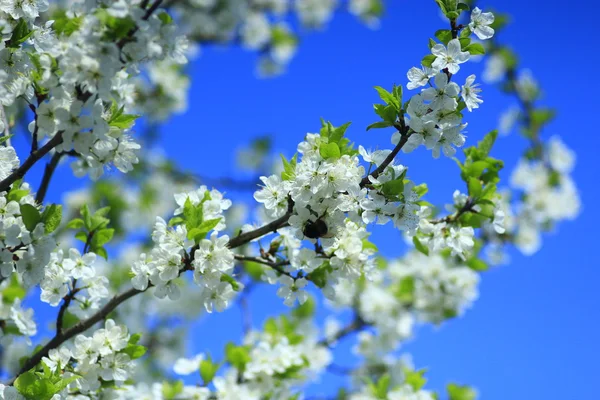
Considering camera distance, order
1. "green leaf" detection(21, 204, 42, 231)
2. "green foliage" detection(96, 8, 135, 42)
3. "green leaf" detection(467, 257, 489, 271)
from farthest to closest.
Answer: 1. "green leaf" detection(467, 257, 489, 271)
2. "green leaf" detection(21, 204, 42, 231)
3. "green foliage" detection(96, 8, 135, 42)

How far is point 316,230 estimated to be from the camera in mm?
2285

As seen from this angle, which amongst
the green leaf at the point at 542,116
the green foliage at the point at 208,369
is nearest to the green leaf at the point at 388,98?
the green foliage at the point at 208,369

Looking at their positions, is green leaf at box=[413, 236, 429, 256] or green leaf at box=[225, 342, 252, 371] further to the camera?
green leaf at box=[225, 342, 252, 371]

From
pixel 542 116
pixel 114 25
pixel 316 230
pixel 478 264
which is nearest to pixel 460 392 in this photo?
pixel 478 264

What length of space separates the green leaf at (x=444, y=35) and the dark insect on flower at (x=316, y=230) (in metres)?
0.83

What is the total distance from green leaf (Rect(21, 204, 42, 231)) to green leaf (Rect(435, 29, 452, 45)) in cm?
168

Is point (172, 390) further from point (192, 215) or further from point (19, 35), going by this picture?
point (19, 35)

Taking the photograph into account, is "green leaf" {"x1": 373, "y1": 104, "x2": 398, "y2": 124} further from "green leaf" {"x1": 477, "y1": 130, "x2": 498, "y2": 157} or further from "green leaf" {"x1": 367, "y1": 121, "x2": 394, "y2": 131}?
"green leaf" {"x1": 477, "y1": 130, "x2": 498, "y2": 157}

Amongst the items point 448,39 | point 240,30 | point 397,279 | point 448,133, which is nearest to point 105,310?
point 448,133

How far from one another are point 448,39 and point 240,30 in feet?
22.2

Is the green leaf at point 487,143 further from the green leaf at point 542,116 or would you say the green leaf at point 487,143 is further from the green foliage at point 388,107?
the green leaf at point 542,116

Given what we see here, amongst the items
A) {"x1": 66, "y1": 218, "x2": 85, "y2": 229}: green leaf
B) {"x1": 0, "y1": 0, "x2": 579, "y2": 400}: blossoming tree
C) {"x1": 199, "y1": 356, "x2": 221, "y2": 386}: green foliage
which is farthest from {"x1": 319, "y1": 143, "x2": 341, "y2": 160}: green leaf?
{"x1": 199, "y1": 356, "x2": 221, "y2": 386}: green foliage

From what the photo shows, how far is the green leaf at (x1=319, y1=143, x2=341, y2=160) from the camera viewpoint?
2289 mm

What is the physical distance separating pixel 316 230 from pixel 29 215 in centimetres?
109
